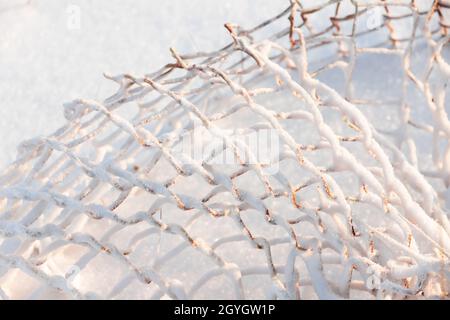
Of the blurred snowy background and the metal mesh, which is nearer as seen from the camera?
the metal mesh

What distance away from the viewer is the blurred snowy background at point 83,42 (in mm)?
1619

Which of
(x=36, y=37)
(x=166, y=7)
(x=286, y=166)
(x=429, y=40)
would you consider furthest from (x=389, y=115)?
(x=36, y=37)

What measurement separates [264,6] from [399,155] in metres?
0.91

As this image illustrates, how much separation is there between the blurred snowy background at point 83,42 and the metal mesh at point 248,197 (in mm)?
276

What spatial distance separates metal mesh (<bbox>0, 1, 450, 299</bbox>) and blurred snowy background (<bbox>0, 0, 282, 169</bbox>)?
276 millimetres

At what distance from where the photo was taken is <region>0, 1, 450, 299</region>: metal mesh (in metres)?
0.85

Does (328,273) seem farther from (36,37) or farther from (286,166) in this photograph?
(36,37)

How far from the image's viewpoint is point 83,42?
Answer: 5.71 feet

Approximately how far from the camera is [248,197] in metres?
0.88

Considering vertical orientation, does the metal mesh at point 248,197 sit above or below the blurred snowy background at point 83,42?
below

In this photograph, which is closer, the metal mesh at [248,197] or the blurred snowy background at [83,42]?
the metal mesh at [248,197]

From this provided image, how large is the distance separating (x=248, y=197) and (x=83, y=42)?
962mm

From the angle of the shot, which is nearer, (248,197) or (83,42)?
(248,197)

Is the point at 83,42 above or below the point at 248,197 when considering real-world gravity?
above
